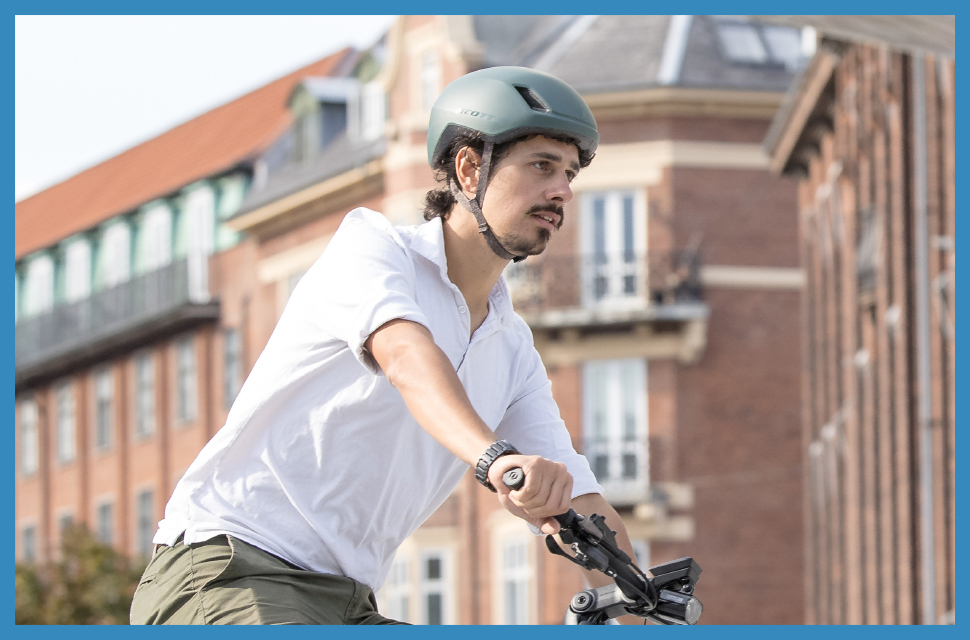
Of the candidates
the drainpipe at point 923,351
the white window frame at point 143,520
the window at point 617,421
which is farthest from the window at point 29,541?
the drainpipe at point 923,351

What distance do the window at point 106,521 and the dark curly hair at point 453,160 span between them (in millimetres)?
42849

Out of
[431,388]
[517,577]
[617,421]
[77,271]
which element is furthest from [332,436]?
[77,271]

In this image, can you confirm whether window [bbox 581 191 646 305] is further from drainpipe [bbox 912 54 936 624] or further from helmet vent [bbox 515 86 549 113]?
helmet vent [bbox 515 86 549 113]

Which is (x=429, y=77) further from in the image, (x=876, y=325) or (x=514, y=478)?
(x=514, y=478)

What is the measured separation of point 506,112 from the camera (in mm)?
4199

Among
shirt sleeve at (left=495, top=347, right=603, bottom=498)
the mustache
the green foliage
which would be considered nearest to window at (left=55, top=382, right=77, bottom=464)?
the green foliage

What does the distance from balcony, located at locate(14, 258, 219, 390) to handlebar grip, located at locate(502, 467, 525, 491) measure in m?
Result: 41.1

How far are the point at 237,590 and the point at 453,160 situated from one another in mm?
1069

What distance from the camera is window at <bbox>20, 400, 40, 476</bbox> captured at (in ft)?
→ 171

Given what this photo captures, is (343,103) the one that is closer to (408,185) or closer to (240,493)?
(408,185)

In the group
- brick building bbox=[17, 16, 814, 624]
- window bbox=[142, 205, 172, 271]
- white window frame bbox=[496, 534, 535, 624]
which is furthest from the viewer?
window bbox=[142, 205, 172, 271]

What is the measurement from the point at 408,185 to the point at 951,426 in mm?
17118

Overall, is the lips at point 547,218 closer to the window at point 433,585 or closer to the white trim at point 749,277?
the white trim at point 749,277

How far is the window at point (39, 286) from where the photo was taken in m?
53.0
